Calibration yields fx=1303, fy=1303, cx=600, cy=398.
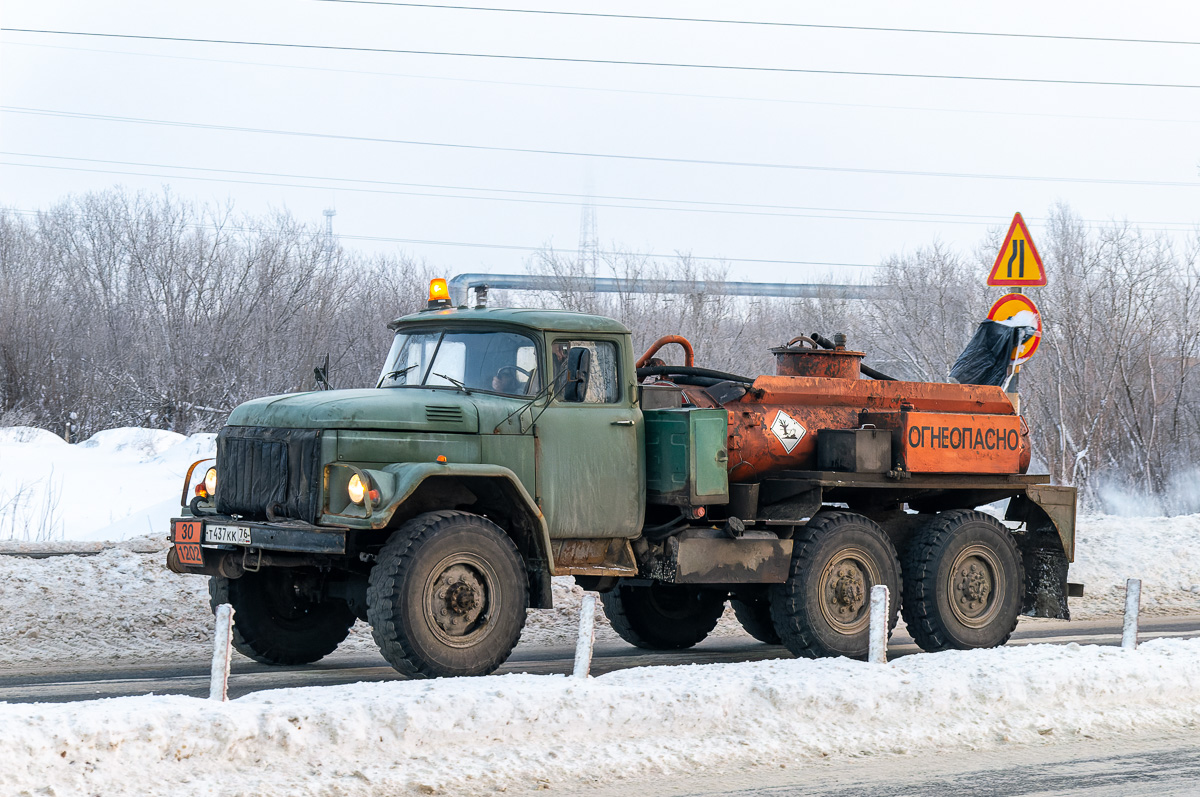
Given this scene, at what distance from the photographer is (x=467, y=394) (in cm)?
951

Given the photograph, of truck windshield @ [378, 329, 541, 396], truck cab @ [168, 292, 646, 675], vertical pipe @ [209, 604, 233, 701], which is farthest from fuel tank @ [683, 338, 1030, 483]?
vertical pipe @ [209, 604, 233, 701]

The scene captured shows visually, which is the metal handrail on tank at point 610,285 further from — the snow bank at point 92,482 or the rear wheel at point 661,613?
the rear wheel at point 661,613

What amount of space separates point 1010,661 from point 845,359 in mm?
3410

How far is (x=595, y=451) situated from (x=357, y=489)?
2.06 metres

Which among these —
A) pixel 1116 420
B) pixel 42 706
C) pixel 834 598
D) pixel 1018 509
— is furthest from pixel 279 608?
pixel 1116 420

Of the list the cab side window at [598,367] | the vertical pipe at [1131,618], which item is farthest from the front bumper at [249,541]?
the vertical pipe at [1131,618]

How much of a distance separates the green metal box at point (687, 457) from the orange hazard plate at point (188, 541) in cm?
337

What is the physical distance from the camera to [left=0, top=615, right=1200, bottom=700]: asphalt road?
27.3 feet

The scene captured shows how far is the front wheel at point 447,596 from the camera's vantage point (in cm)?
821

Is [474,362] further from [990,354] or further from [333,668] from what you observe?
[990,354]

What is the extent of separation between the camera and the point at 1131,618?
977 centimetres

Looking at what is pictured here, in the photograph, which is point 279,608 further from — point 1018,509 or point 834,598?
point 1018,509

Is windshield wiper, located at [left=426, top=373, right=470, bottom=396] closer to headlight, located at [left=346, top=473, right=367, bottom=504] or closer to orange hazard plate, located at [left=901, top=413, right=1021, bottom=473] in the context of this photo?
headlight, located at [left=346, top=473, right=367, bottom=504]

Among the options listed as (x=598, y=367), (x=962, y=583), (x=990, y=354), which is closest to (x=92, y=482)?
(x=598, y=367)
